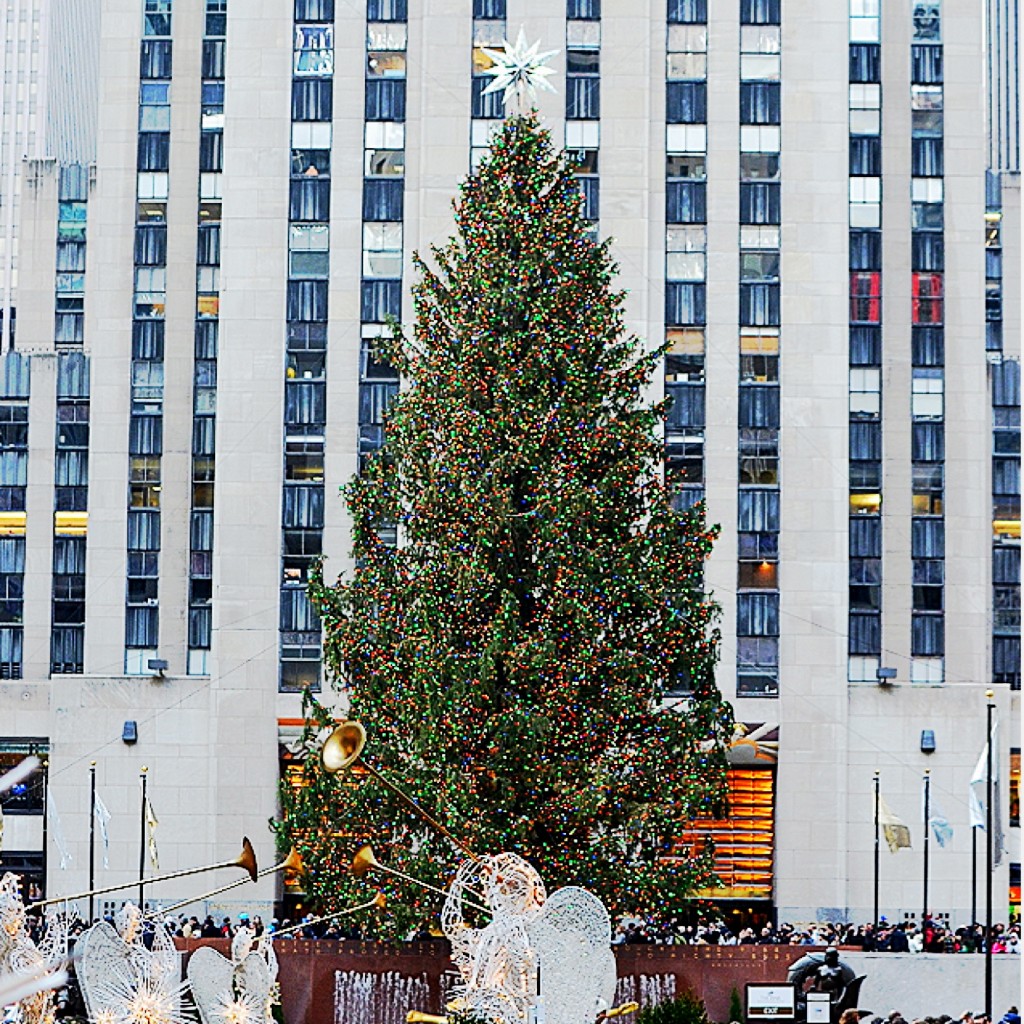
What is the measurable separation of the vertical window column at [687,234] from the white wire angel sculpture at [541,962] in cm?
4948

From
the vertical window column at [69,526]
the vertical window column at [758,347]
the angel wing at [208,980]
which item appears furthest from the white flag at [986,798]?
the vertical window column at [69,526]

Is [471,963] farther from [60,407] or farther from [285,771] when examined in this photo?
[60,407]

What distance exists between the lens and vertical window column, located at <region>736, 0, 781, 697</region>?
73.9 metres

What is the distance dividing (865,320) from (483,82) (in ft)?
50.0

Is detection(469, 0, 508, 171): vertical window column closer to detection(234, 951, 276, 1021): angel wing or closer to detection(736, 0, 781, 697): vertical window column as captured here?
detection(736, 0, 781, 697): vertical window column

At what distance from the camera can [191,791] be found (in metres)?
74.0

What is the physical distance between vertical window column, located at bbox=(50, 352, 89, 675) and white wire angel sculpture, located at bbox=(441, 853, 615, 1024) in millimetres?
61721

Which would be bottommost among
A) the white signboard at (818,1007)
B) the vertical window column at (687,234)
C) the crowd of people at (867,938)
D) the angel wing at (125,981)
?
the crowd of people at (867,938)

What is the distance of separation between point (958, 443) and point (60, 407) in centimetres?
3328

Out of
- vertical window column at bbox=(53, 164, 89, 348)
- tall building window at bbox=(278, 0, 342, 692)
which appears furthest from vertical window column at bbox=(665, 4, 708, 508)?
vertical window column at bbox=(53, 164, 89, 348)

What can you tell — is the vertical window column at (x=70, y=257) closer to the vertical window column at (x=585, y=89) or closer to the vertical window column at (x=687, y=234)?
the vertical window column at (x=585, y=89)

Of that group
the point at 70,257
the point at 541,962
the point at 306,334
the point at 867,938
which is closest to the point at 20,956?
the point at 541,962

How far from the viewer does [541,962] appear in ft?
78.7

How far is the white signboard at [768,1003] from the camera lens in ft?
132
